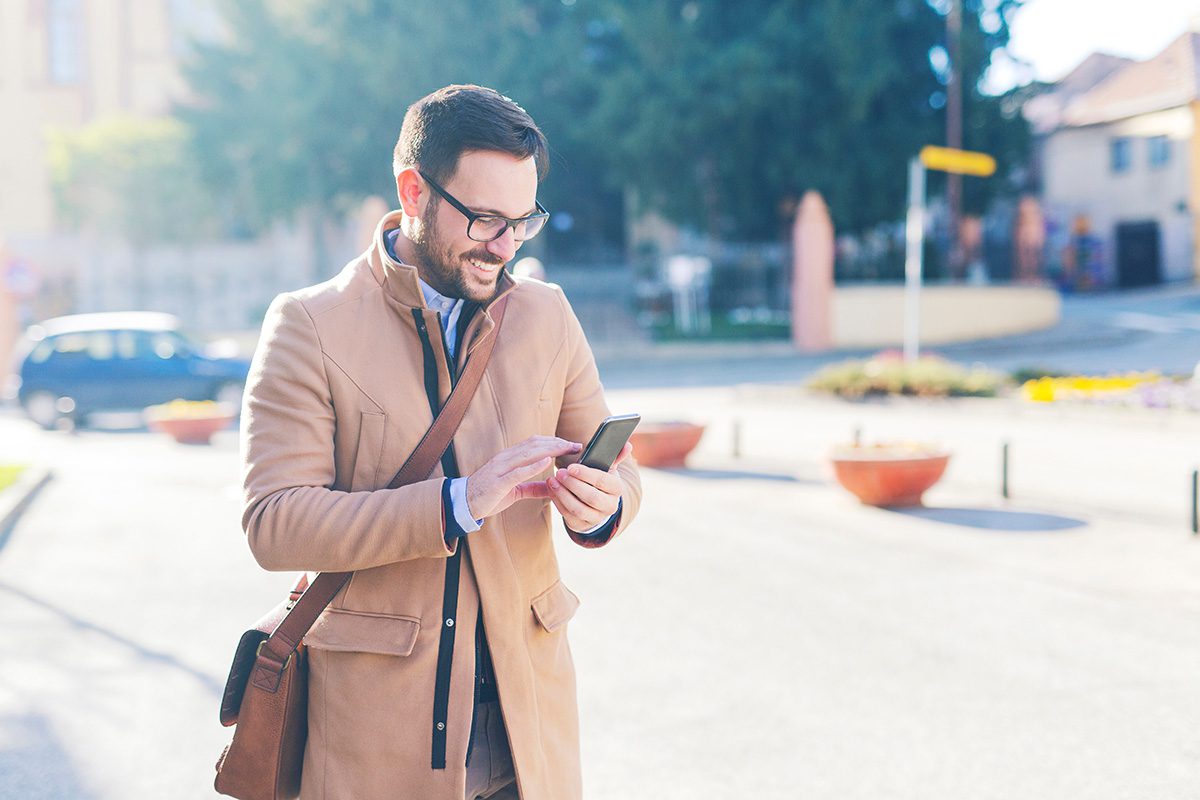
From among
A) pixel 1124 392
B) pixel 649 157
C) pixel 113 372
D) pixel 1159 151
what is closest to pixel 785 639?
pixel 1124 392

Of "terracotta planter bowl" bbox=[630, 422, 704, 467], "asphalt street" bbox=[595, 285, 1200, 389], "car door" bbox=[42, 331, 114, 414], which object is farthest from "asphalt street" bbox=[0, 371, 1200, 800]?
"asphalt street" bbox=[595, 285, 1200, 389]

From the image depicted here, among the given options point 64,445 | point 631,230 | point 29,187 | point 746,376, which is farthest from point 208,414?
point 29,187

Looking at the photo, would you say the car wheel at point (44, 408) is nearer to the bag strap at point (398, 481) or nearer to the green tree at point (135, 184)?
the bag strap at point (398, 481)

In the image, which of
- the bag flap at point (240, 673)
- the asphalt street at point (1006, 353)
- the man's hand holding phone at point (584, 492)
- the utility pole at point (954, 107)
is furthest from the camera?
the utility pole at point (954, 107)

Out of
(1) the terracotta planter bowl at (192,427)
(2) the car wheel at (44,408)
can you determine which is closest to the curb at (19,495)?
(1) the terracotta planter bowl at (192,427)

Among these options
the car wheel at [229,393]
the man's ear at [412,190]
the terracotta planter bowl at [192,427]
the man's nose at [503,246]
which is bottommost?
the terracotta planter bowl at [192,427]

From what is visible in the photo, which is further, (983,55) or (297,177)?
(297,177)

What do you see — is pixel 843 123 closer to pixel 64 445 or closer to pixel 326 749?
pixel 64 445

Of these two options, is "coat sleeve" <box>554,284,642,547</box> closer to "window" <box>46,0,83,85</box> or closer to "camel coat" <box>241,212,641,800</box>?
"camel coat" <box>241,212,641,800</box>

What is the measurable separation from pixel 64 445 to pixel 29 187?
37.7 metres

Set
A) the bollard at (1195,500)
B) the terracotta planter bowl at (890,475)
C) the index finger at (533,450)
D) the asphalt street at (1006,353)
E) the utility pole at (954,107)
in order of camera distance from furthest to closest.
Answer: the utility pole at (954,107)
the asphalt street at (1006,353)
the terracotta planter bowl at (890,475)
the bollard at (1195,500)
the index finger at (533,450)

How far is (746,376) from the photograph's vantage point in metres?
25.7

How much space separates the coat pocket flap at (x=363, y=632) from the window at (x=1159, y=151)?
44800 mm

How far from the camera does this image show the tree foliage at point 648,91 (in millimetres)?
30906
